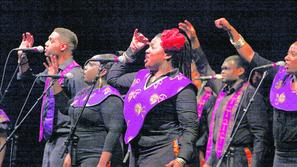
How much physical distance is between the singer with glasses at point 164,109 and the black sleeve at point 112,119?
402 mm

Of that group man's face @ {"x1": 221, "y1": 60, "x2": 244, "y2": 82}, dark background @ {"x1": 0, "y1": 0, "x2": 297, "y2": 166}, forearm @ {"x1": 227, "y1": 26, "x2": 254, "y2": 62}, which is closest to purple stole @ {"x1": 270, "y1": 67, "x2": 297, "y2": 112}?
forearm @ {"x1": 227, "y1": 26, "x2": 254, "y2": 62}

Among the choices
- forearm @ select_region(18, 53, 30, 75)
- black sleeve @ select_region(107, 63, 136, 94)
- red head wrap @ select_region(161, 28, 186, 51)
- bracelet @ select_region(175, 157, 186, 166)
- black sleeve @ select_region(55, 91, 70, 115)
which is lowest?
bracelet @ select_region(175, 157, 186, 166)

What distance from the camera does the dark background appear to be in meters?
6.64

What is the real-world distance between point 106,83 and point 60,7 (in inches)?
71.5

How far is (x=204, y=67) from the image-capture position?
6.36m

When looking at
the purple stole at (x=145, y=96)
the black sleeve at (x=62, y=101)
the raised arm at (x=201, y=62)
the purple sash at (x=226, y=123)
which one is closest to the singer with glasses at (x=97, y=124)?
the black sleeve at (x=62, y=101)

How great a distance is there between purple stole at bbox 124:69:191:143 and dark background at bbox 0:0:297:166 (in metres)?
1.92

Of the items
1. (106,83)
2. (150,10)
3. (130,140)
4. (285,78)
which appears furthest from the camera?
(150,10)

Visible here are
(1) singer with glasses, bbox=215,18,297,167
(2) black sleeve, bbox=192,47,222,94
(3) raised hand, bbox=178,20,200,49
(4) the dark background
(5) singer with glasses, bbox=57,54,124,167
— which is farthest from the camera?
(4) the dark background

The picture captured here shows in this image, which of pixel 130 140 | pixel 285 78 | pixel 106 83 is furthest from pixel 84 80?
pixel 285 78

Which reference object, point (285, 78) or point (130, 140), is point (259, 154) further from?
point (130, 140)

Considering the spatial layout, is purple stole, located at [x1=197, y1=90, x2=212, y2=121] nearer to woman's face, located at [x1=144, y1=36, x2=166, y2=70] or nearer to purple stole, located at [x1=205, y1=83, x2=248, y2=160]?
purple stole, located at [x1=205, y1=83, x2=248, y2=160]

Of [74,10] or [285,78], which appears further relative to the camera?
[74,10]

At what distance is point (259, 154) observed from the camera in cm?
586
